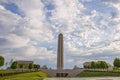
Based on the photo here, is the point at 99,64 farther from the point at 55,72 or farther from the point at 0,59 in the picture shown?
the point at 0,59

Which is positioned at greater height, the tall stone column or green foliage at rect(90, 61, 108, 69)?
the tall stone column

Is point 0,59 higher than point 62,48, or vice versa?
point 62,48

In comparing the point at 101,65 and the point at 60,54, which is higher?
the point at 60,54

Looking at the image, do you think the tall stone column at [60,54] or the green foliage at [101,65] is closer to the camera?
the tall stone column at [60,54]

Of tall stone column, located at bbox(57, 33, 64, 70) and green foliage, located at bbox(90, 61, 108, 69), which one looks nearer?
tall stone column, located at bbox(57, 33, 64, 70)

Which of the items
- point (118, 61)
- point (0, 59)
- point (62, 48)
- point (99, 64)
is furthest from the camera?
point (99, 64)

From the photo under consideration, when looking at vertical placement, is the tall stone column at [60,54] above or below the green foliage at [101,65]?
above

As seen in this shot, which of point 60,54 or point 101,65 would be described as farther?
point 101,65

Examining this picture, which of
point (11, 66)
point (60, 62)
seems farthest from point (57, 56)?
point (11, 66)

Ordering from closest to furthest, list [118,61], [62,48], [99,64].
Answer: [118,61] < [62,48] < [99,64]

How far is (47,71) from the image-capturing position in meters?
109

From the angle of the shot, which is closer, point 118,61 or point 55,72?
point 118,61

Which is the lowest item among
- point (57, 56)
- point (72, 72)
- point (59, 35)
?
point (72, 72)

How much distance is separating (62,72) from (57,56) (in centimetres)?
777
